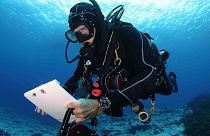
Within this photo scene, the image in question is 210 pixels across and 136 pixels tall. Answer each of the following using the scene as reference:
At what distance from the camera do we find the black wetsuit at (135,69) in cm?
380

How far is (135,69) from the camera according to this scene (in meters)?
4.01

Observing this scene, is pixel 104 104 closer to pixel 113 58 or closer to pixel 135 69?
pixel 135 69

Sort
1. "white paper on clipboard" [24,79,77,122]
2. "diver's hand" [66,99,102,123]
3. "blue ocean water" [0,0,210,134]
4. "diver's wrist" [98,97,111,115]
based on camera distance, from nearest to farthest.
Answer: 1. "diver's hand" [66,99,102,123]
2. "white paper on clipboard" [24,79,77,122]
3. "diver's wrist" [98,97,111,115]
4. "blue ocean water" [0,0,210,134]

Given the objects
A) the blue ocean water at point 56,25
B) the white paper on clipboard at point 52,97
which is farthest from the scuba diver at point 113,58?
Answer: the blue ocean water at point 56,25

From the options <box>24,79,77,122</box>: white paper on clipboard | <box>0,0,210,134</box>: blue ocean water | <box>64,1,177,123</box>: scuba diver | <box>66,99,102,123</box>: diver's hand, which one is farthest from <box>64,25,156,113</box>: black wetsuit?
<box>0,0,210,134</box>: blue ocean water

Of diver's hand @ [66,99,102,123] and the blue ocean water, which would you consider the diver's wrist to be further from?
the blue ocean water

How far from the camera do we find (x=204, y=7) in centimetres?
4162

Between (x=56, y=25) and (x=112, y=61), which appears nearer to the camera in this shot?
(x=112, y=61)

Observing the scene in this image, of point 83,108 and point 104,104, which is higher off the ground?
point 104,104

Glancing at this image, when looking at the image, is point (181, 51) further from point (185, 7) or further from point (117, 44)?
point (117, 44)

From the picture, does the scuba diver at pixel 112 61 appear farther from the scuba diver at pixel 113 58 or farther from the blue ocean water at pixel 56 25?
the blue ocean water at pixel 56 25

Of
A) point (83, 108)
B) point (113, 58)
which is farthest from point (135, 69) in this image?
point (83, 108)

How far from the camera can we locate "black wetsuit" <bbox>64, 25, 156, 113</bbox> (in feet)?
12.5

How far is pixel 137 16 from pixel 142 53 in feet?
118
